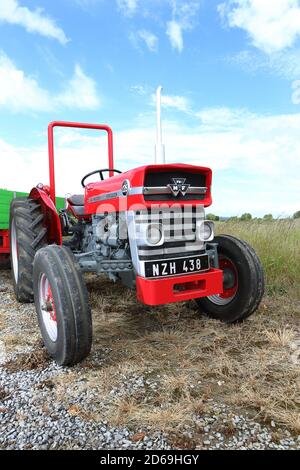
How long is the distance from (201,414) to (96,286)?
3.21 m

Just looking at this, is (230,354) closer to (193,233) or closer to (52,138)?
(193,233)

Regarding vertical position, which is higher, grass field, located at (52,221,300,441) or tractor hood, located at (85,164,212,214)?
tractor hood, located at (85,164,212,214)

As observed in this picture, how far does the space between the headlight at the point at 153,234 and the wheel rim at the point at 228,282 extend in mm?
983

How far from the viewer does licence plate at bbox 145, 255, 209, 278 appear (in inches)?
111

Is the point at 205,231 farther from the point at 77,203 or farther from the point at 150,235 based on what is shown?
the point at 77,203

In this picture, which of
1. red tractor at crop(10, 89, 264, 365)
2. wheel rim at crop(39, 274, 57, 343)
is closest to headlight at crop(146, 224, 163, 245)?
red tractor at crop(10, 89, 264, 365)

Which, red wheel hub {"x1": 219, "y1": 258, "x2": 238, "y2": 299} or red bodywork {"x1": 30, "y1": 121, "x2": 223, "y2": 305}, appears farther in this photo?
red wheel hub {"x1": 219, "y1": 258, "x2": 238, "y2": 299}

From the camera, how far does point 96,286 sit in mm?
5148

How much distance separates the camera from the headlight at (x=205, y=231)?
317 centimetres

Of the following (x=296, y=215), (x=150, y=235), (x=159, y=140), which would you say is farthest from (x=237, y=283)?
(x=296, y=215)

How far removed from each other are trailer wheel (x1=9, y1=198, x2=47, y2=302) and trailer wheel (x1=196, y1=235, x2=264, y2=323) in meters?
1.79

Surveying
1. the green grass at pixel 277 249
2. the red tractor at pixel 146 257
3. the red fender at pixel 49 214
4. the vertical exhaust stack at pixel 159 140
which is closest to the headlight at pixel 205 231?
the red tractor at pixel 146 257

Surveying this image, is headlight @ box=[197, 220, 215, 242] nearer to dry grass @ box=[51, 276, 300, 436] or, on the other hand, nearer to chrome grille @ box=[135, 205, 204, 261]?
chrome grille @ box=[135, 205, 204, 261]

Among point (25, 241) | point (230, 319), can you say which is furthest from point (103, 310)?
point (230, 319)
